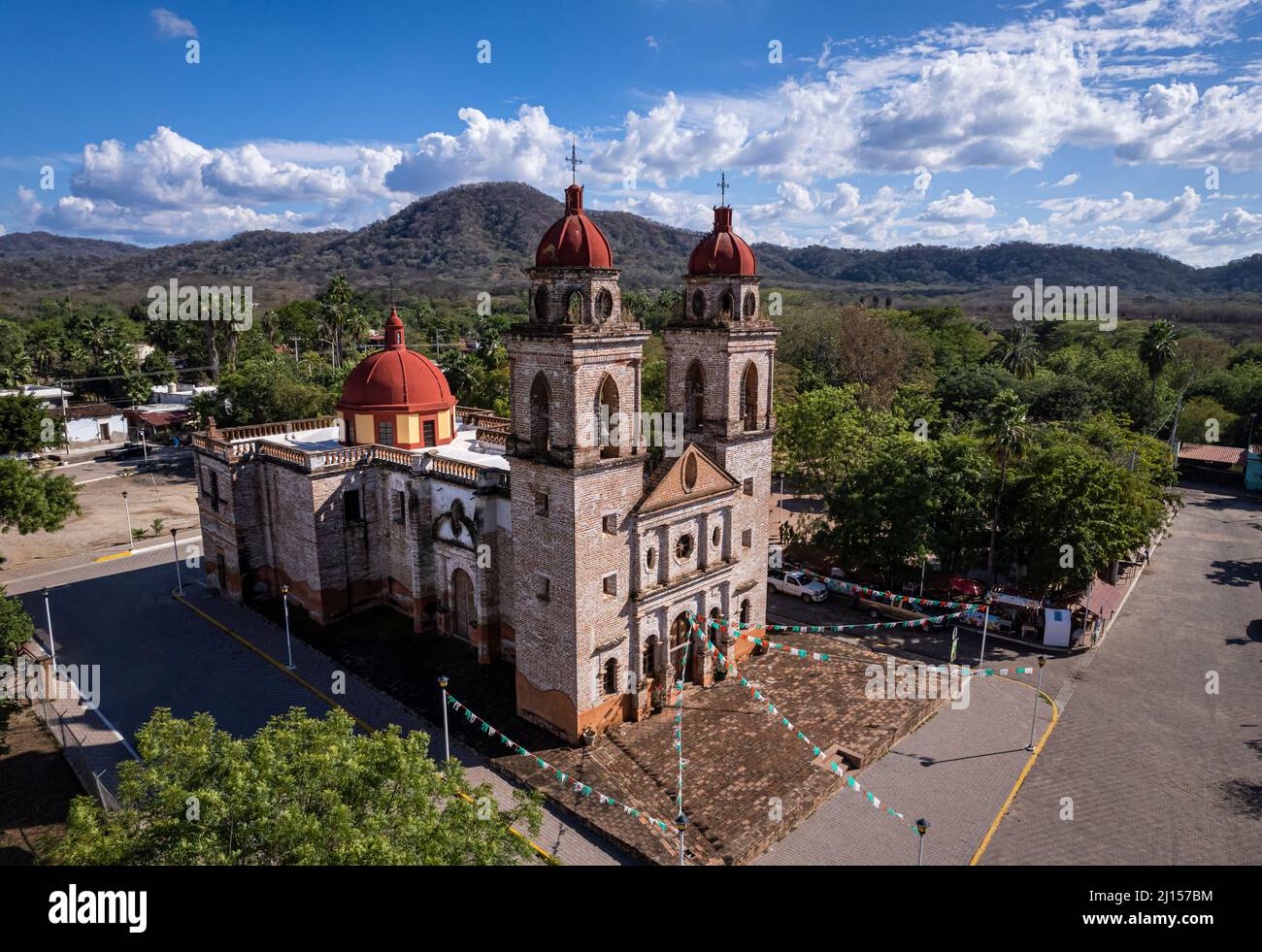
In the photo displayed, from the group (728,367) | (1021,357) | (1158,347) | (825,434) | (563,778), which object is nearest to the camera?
(563,778)

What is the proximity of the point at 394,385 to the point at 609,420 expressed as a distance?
14125mm

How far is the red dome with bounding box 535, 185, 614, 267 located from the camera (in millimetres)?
23906

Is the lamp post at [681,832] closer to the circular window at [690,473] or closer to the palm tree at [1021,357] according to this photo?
the circular window at [690,473]

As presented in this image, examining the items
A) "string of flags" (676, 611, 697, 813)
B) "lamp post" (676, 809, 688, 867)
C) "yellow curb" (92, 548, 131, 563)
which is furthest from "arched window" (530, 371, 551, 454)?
"yellow curb" (92, 548, 131, 563)

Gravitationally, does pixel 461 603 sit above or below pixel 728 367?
below

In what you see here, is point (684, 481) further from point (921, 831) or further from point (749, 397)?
point (921, 831)

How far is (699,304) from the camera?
1136 inches

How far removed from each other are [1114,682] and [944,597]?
7.80 meters

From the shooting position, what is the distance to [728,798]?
23.6m

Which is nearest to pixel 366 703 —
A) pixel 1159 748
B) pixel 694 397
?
pixel 694 397
